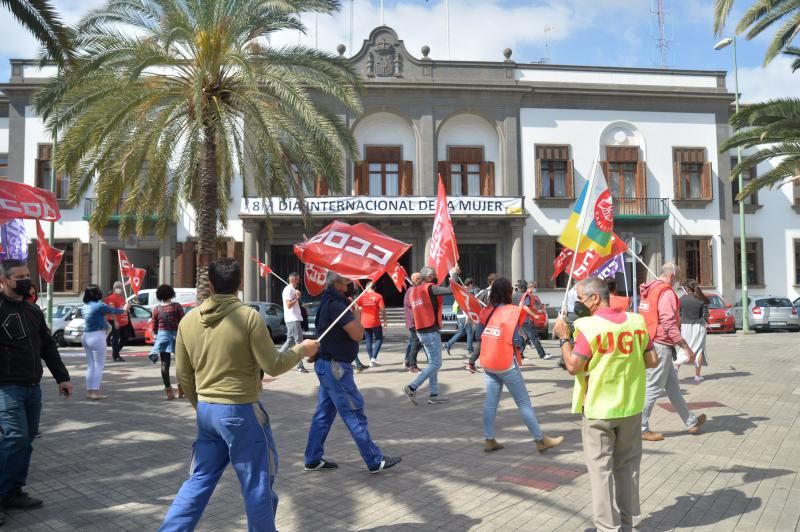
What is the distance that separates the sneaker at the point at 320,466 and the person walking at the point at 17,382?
2.05 meters

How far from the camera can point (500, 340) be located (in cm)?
574

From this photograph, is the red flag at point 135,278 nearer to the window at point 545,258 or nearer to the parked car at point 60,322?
the parked car at point 60,322

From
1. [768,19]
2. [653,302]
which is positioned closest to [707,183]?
[768,19]

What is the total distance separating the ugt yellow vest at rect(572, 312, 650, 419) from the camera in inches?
147

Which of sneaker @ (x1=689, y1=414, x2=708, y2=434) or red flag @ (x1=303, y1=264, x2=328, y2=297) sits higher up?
red flag @ (x1=303, y1=264, x2=328, y2=297)

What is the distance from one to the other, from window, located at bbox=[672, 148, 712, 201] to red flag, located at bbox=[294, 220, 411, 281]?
83.6 feet

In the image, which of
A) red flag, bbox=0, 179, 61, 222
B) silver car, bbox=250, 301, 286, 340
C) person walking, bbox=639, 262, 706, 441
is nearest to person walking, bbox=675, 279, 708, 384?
person walking, bbox=639, 262, 706, 441

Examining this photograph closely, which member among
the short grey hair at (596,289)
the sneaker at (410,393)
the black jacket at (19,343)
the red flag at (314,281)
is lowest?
the sneaker at (410,393)

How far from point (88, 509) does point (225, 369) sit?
84.0 inches

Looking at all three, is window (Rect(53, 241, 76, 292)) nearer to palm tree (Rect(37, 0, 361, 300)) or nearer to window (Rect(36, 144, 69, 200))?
window (Rect(36, 144, 69, 200))

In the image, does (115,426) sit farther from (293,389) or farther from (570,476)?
(570,476)

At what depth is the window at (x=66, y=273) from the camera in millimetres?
25281

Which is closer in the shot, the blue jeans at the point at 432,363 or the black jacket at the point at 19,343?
the black jacket at the point at 19,343

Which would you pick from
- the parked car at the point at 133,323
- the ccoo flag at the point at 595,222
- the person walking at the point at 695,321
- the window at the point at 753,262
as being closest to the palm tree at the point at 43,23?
the ccoo flag at the point at 595,222
